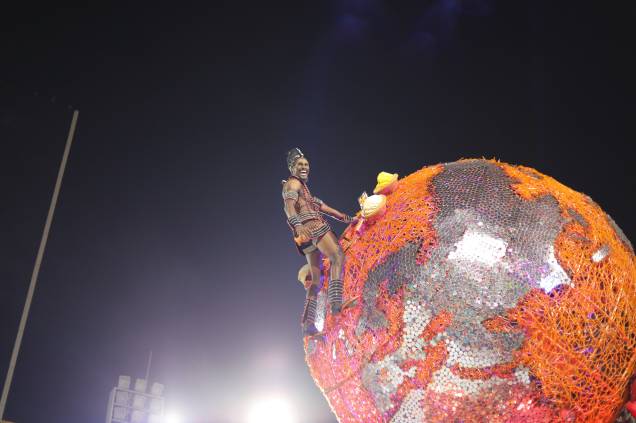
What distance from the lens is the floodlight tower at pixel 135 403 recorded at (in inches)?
305

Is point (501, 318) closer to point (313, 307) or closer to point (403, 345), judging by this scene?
point (403, 345)

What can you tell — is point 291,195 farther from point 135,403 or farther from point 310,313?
point 135,403

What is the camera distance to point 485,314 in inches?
129

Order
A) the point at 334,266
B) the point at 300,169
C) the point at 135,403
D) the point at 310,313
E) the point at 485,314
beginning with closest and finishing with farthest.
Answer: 1. the point at 485,314
2. the point at 334,266
3. the point at 310,313
4. the point at 300,169
5. the point at 135,403

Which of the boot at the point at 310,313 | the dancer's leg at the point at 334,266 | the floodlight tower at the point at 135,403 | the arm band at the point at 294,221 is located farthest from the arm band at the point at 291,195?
the floodlight tower at the point at 135,403

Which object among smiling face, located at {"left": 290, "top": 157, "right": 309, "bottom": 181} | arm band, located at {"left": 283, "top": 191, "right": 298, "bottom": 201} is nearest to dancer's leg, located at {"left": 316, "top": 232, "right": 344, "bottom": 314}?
arm band, located at {"left": 283, "top": 191, "right": 298, "bottom": 201}

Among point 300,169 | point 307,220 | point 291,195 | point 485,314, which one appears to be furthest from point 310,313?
point 485,314

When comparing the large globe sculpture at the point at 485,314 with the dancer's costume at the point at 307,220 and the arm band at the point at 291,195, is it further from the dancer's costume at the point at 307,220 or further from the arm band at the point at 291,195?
the arm band at the point at 291,195

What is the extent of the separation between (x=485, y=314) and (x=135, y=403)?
5808 mm

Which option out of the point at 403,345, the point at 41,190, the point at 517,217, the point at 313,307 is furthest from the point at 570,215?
the point at 41,190

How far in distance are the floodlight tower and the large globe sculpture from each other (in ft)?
15.7

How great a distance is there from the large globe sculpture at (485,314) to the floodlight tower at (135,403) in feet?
15.7

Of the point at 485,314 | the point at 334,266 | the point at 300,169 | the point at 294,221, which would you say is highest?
the point at 300,169

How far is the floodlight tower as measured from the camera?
7.75 meters
